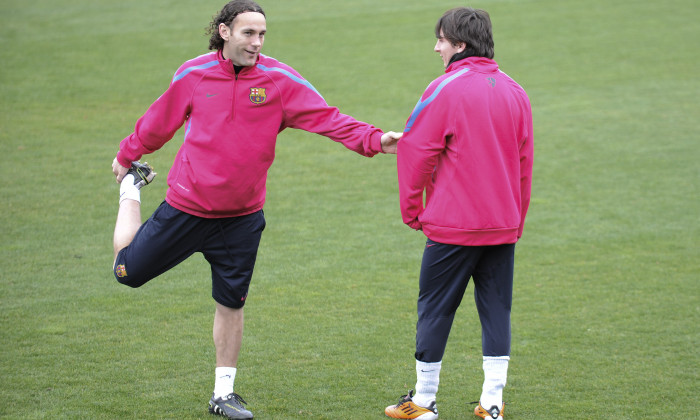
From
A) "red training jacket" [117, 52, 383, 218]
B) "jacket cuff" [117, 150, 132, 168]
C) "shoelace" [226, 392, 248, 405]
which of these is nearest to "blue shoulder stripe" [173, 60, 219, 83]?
"red training jacket" [117, 52, 383, 218]

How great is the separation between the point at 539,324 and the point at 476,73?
7.92 feet

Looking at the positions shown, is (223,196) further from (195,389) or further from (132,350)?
(132,350)

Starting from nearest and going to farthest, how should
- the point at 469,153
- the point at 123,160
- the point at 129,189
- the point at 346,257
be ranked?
1. the point at 469,153
2. the point at 123,160
3. the point at 129,189
4. the point at 346,257

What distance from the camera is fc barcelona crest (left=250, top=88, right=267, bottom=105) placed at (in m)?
3.78

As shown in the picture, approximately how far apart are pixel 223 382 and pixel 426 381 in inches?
40.2

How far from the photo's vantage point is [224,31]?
3.77 m

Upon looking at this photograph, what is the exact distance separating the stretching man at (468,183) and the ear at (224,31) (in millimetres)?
963

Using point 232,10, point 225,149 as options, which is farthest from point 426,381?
point 232,10

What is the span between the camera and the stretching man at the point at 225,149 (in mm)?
3762

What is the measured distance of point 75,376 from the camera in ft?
14.5

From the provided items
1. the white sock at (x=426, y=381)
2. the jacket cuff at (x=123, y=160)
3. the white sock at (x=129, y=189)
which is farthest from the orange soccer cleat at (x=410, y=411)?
the jacket cuff at (x=123, y=160)

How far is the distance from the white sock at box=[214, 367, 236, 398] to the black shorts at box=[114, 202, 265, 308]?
33 cm

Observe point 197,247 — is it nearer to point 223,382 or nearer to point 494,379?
point 223,382

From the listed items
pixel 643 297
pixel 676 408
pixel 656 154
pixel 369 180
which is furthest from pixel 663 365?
pixel 656 154
